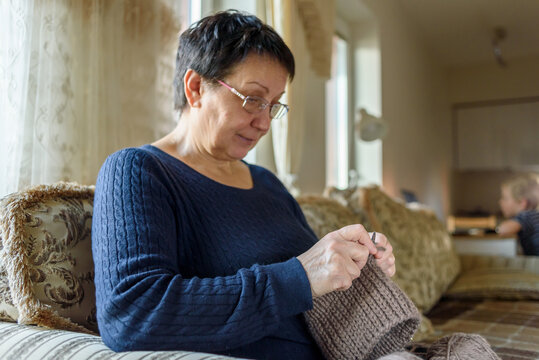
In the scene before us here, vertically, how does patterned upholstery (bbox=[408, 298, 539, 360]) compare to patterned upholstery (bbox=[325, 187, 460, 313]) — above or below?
below

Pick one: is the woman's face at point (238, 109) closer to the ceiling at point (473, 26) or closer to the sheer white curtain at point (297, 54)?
the sheer white curtain at point (297, 54)

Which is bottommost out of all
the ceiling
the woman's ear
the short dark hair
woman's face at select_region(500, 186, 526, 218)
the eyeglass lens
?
woman's face at select_region(500, 186, 526, 218)

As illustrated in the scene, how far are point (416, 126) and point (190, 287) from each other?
4.68 metres

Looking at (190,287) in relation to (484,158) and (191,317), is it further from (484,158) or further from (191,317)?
(484,158)

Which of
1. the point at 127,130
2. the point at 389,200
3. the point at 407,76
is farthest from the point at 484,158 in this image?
the point at 127,130

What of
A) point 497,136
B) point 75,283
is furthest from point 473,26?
point 75,283

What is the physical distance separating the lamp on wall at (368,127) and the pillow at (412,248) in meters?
0.80

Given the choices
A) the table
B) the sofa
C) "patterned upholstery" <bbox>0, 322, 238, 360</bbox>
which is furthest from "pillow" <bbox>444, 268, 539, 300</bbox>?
"patterned upholstery" <bbox>0, 322, 238, 360</bbox>

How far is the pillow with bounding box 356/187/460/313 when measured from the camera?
6.69 feet

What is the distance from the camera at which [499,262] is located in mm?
2900

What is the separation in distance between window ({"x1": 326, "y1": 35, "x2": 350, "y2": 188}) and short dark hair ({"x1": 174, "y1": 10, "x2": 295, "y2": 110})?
271cm

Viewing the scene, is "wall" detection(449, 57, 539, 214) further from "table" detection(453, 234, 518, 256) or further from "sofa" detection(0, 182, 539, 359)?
"sofa" detection(0, 182, 539, 359)

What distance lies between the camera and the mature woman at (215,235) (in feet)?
2.54

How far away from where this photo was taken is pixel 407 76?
15.9 ft
